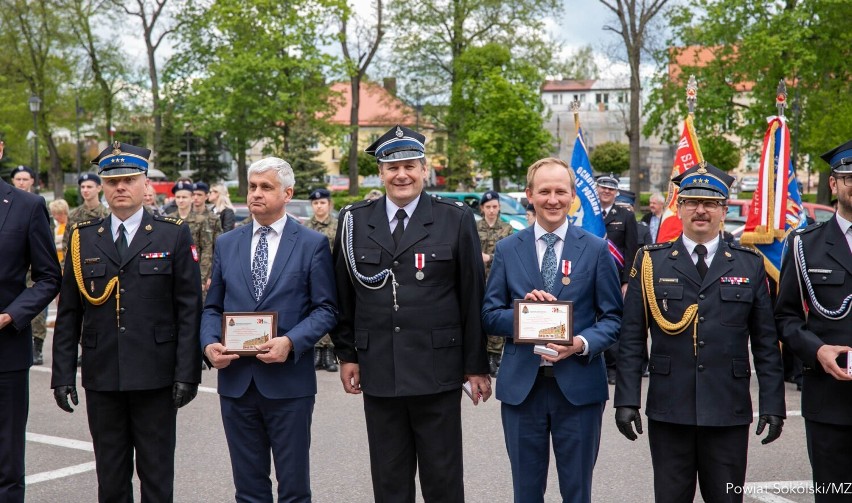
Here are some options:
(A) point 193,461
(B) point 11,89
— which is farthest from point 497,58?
(A) point 193,461

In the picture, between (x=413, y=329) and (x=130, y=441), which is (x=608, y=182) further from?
(x=130, y=441)

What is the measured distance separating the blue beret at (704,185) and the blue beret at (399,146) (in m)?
1.40

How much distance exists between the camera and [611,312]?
4.50 meters

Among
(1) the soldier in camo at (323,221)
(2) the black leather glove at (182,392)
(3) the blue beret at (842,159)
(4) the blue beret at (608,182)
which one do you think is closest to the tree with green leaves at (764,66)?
(4) the blue beret at (608,182)

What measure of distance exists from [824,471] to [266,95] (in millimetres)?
41643

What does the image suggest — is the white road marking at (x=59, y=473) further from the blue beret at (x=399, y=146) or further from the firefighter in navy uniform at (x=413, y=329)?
the blue beret at (x=399, y=146)

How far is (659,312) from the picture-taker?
→ 4457mm

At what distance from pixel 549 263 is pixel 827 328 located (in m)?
1.44

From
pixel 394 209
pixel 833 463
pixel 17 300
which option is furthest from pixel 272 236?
pixel 833 463

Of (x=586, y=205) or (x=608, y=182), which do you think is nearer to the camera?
(x=586, y=205)

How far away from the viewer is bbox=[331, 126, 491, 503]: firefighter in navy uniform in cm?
445

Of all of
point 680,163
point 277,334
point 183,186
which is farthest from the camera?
point 183,186

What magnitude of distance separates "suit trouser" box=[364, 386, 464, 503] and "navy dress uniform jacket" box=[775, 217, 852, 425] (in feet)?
5.89

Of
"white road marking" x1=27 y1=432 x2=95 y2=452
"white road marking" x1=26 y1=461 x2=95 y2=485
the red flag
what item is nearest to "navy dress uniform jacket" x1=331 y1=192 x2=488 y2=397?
"white road marking" x1=26 y1=461 x2=95 y2=485
